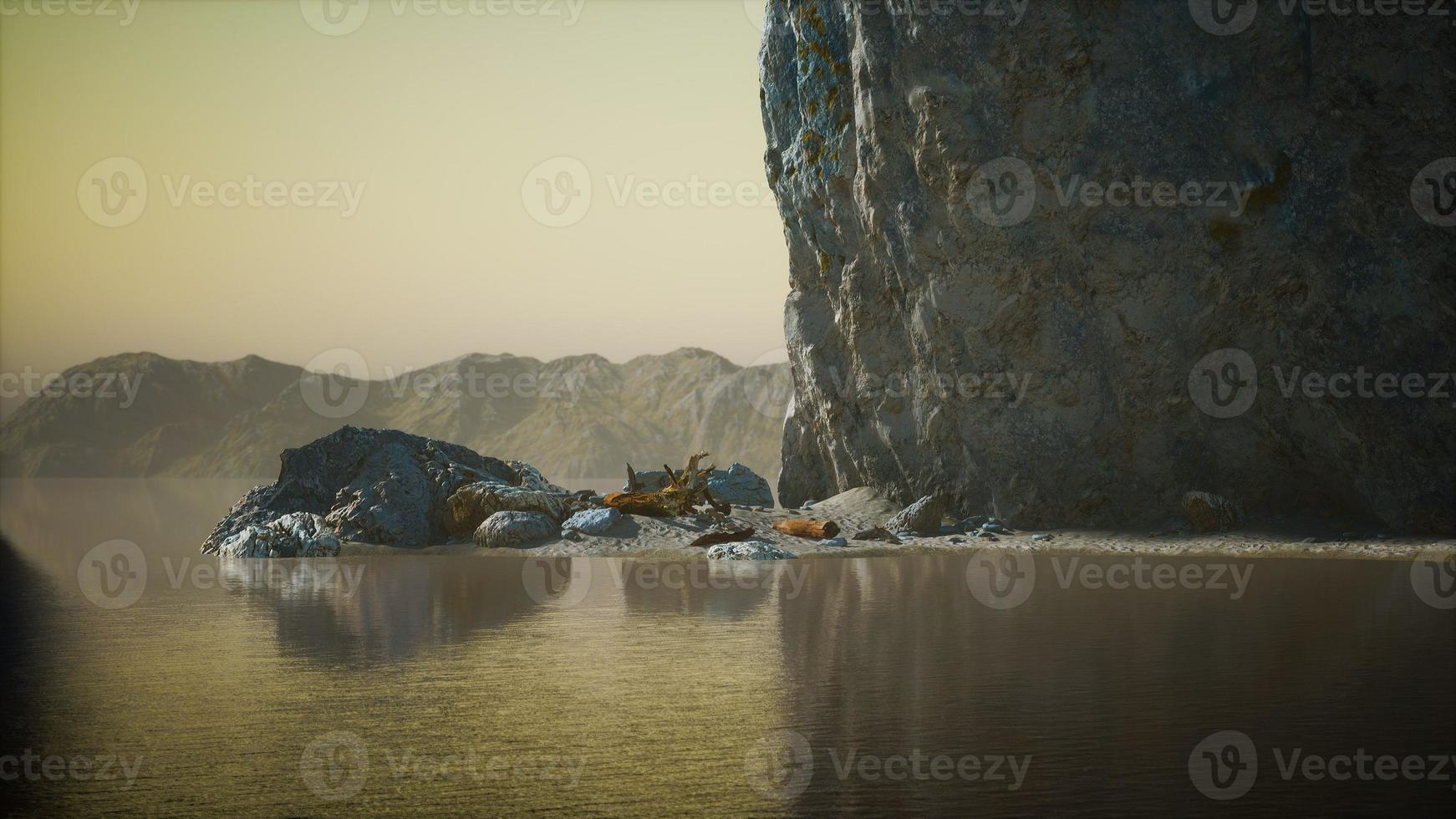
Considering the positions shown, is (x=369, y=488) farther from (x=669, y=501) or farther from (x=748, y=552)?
(x=748, y=552)

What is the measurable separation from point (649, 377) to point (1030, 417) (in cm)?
16249

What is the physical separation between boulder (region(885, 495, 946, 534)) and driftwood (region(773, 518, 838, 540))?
1.41 metres

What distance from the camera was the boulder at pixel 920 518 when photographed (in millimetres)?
22344

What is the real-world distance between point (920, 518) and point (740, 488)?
21.0 feet

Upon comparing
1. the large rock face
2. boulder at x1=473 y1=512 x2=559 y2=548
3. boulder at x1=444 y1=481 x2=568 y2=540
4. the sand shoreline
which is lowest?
the sand shoreline

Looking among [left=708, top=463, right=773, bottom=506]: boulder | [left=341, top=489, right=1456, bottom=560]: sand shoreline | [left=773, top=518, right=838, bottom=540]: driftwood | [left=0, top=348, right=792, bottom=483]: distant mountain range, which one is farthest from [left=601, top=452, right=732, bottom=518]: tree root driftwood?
[left=0, top=348, right=792, bottom=483]: distant mountain range

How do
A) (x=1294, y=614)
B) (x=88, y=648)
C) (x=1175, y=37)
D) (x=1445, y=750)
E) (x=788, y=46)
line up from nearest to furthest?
1. (x=1445, y=750)
2. (x=88, y=648)
3. (x=1294, y=614)
4. (x=1175, y=37)
5. (x=788, y=46)

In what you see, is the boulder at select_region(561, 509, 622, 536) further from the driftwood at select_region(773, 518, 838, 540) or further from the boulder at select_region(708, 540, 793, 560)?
the driftwood at select_region(773, 518, 838, 540)

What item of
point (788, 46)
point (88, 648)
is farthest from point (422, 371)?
point (88, 648)

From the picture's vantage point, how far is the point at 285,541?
2042 centimetres

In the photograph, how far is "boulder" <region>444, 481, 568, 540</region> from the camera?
21469 millimetres

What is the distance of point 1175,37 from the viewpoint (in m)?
21.1

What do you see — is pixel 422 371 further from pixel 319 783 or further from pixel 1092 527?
pixel 319 783

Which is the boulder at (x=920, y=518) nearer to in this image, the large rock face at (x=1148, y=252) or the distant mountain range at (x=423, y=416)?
the large rock face at (x=1148, y=252)
